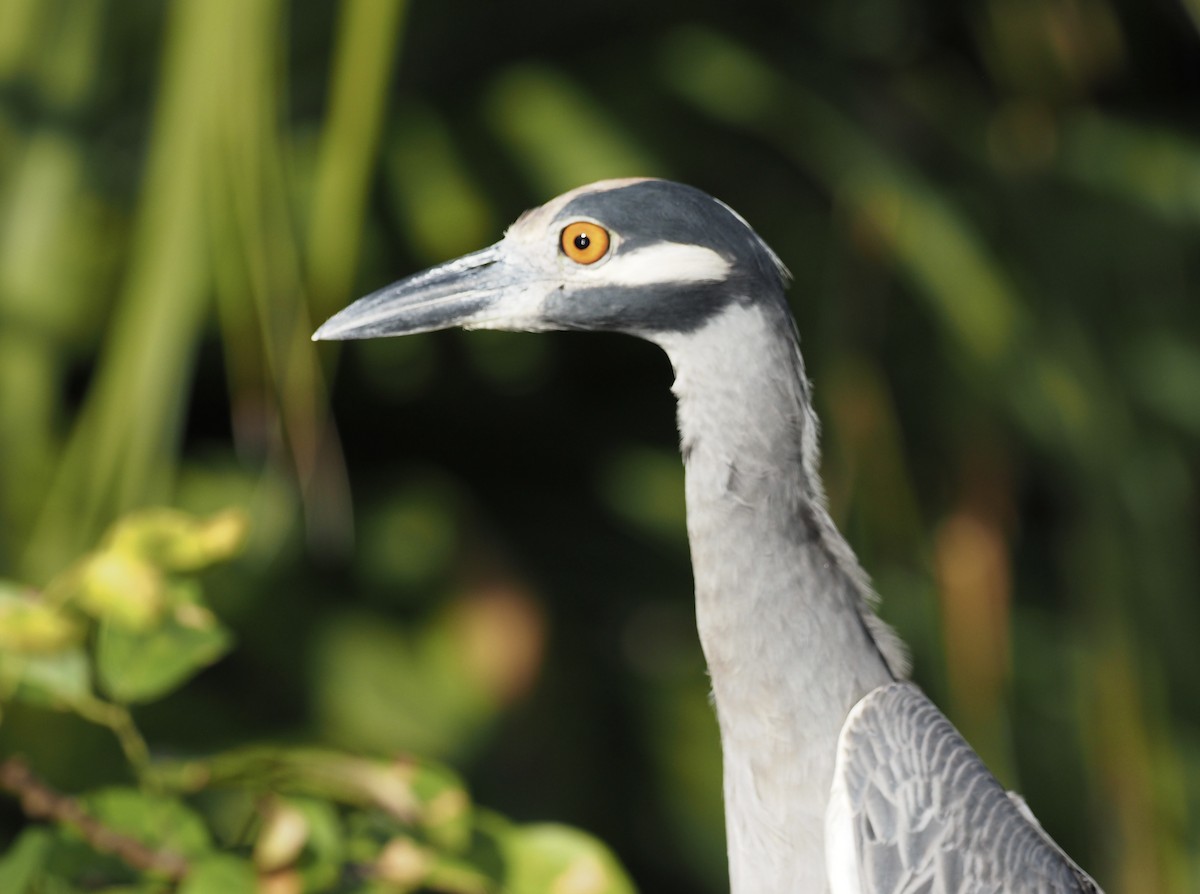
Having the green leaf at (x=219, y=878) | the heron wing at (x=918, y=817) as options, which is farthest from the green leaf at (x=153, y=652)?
the heron wing at (x=918, y=817)

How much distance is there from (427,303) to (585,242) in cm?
14

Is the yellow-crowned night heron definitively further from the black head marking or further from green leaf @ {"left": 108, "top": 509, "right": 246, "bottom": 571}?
green leaf @ {"left": 108, "top": 509, "right": 246, "bottom": 571}

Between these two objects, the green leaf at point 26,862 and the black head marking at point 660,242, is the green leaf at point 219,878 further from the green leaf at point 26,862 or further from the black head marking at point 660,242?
the black head marking at point 660,242

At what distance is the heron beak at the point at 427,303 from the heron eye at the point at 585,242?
2.5 inches

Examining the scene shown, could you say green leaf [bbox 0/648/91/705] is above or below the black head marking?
below

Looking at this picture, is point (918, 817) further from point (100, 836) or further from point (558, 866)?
point (100, 836)

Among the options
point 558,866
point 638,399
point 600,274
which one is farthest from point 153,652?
point 638,399

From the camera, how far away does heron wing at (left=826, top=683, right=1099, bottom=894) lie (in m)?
1.06

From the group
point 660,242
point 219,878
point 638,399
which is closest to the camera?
point 219,878

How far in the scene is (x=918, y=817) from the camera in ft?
3.60

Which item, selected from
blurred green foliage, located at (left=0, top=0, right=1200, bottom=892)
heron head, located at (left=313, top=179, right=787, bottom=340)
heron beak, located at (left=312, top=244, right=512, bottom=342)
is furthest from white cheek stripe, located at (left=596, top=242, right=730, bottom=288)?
blurred green foliage, located at (left=0, top=0, right=1200, bottom=892)

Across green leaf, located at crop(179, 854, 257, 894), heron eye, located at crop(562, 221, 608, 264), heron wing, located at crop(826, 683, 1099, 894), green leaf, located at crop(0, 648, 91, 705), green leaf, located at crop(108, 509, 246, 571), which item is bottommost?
heron wing, located at crop(826, 683, 1099, 894)

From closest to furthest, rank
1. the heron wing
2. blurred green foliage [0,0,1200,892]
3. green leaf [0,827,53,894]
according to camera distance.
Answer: green leaf [0,827,53,894] → the heron wing → blurred green foliage [0,0,1200,892]

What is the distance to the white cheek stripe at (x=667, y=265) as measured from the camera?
1.07 m
